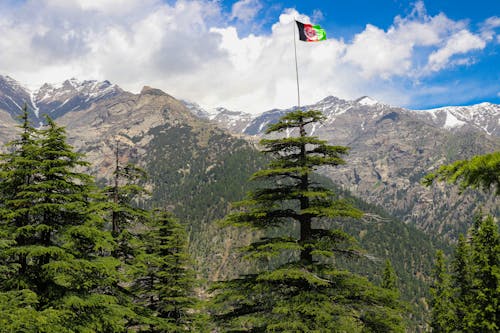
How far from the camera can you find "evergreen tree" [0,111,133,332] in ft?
47.4

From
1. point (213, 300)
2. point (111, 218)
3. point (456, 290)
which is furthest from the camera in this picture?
point (456, 290)

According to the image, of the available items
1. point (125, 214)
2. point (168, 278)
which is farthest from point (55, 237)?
point (168, 278)

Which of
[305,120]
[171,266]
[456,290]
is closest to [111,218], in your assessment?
[171,266]

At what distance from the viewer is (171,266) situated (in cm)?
2614

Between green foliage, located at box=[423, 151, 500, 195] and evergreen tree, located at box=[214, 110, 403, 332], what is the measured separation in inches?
260

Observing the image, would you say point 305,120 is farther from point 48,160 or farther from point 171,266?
point 171,266

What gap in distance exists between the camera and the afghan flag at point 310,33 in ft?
69.8

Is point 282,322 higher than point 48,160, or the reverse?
point 48,160

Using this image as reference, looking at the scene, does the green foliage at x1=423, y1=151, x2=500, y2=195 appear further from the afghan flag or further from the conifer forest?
the afghan flag

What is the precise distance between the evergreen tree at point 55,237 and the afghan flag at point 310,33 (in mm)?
13265

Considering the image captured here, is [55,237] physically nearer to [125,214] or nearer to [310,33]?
[125,214]

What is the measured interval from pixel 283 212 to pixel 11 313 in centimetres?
966

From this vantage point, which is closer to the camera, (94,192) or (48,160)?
(48,160)

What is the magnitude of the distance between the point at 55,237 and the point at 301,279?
1034 cm
